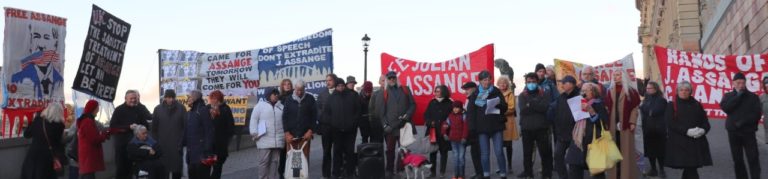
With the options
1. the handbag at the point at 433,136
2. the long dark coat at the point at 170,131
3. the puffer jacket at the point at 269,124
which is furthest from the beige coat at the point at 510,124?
the long dark coat at the point at 170,131

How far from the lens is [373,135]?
12.1 meters

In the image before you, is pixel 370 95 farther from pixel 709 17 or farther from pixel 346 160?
pixel 709 17

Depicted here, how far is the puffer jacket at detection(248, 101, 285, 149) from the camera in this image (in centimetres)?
1084

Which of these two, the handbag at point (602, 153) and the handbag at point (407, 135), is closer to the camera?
the handbag at point (602, 153)

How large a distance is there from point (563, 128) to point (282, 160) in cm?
432

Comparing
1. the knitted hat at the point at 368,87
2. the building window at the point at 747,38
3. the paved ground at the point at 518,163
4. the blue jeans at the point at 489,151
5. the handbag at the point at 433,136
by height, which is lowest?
the paved ground at the point at 518,163

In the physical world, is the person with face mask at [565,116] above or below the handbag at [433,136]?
above

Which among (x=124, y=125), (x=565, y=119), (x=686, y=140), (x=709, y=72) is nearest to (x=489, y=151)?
(x=565, y=119)

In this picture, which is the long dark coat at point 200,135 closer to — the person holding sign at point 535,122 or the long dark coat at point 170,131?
the long dark coat at point 170,131

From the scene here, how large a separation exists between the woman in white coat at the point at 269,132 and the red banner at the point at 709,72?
243 inches

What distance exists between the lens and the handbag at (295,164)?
10734 mm

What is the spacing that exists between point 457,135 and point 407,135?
0.82m

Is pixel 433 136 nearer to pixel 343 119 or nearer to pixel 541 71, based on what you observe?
pixel 343 119

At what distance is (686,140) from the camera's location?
9031 millimetres
